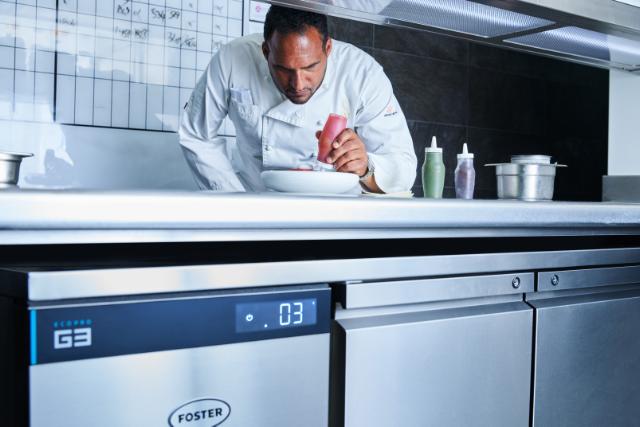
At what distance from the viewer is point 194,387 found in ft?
2.09

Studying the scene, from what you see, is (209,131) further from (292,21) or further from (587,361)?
(587,361)

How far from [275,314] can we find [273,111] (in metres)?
1.52

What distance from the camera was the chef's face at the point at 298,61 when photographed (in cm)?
190

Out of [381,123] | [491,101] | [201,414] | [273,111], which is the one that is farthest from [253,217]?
[491,101]

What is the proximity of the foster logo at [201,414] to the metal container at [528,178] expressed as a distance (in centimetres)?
77

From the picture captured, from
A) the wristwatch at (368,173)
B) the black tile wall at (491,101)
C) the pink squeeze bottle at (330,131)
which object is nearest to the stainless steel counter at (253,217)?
the pink squeeze bottle at (330,131)

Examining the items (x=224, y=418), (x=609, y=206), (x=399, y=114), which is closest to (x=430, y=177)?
(x=609, y=206)

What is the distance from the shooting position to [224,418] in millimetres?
656

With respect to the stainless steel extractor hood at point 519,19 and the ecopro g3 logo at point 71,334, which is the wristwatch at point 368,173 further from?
the ecopro g3 logo at point 71,334

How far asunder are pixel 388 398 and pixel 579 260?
0.42m

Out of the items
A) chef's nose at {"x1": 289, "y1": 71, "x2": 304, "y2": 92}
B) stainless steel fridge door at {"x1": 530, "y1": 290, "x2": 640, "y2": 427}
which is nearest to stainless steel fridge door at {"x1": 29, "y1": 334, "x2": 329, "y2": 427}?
stainless steel fridge door at {"x1": 530, "y1": 290, "x2": 640, "y2": 427}

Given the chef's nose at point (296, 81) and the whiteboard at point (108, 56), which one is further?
the whiteboard at point (108, 56)

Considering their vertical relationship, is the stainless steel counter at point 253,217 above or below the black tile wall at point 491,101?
below

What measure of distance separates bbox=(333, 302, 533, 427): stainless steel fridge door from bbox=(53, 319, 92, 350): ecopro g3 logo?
0.30 meters
